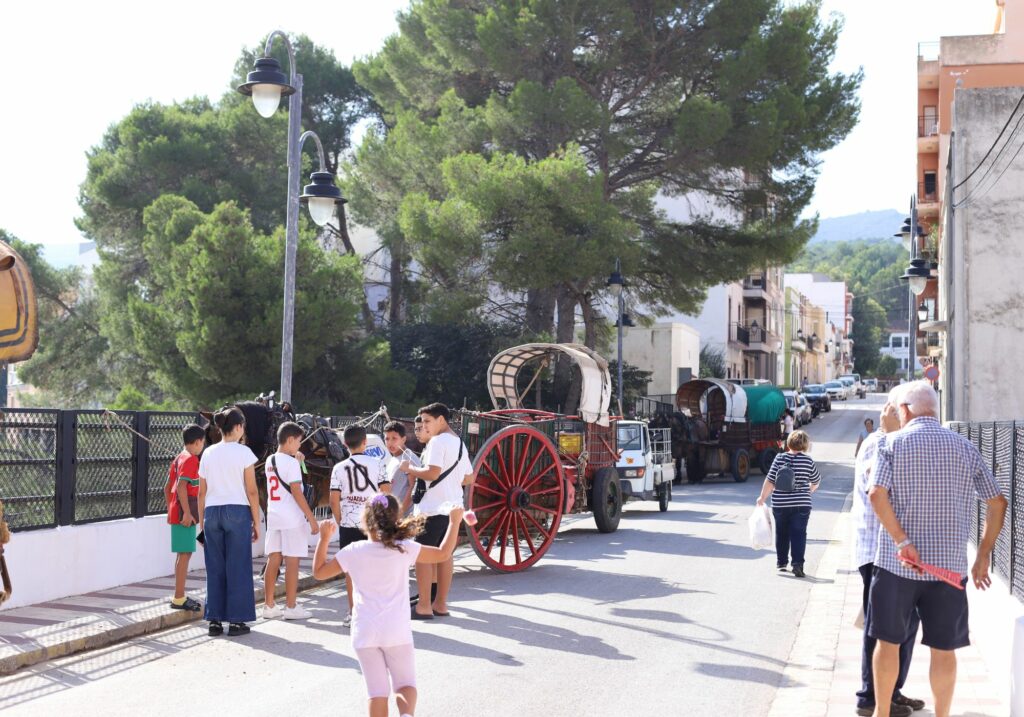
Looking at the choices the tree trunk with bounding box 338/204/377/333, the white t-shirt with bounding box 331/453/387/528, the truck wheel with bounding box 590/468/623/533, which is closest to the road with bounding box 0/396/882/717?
the white t-shirt with bounding box 331/453/387/528

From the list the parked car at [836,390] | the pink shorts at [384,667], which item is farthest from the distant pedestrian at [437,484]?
the parked car at [836,390]

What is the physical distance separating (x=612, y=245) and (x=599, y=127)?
395 cm

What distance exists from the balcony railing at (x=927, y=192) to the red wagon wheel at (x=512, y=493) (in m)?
43.5

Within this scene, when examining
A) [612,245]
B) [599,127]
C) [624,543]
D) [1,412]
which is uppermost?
[599,127]

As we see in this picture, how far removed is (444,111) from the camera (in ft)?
104

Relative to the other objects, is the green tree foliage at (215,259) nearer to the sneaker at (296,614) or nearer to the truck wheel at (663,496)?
the truck wheel at (663,496)

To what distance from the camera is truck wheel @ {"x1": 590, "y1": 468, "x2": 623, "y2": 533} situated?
54.4ft

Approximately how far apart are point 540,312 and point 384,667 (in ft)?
90.2

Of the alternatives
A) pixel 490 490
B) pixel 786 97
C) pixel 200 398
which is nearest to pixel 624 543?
pixel 490 490

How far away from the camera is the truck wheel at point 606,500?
16.6 meters

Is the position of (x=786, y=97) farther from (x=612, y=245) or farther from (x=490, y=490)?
(x=490, y=490)

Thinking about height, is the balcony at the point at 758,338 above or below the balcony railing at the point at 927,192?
below

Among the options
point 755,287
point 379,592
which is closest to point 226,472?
point 379,592

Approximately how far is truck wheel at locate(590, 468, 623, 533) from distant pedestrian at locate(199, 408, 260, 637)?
783 centimetres
